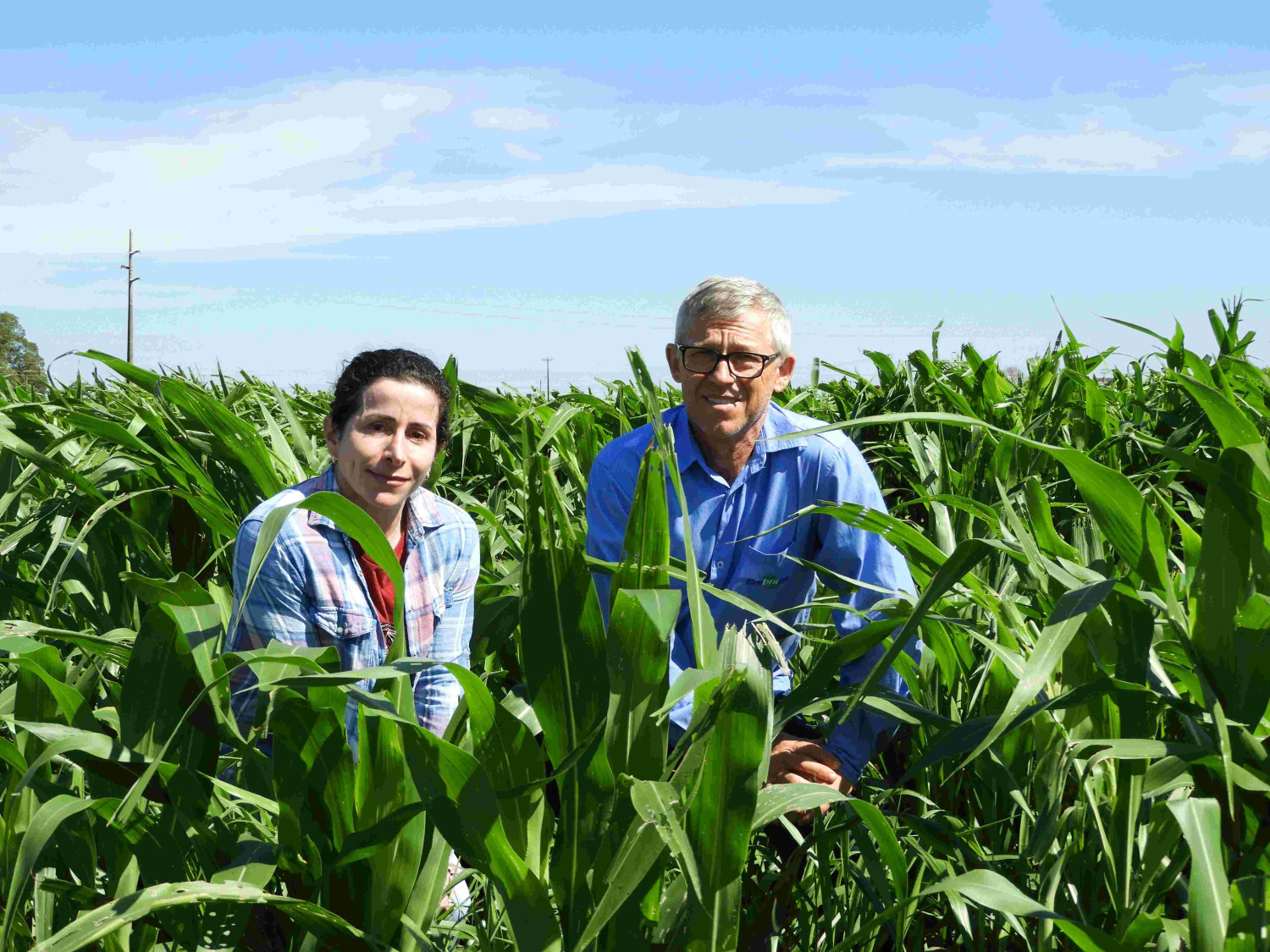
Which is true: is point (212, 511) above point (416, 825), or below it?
above

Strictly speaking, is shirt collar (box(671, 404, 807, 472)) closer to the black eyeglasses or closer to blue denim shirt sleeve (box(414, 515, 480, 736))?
the black eyeglasses

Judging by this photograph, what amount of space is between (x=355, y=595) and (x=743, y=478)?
68cm

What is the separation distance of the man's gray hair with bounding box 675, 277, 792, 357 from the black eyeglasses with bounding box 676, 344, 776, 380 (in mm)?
53

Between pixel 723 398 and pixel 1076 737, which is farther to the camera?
pixel 723 398

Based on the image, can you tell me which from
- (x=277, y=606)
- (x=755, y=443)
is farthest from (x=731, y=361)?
→ (x=277, y=606)

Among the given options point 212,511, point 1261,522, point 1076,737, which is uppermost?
point 1261,522

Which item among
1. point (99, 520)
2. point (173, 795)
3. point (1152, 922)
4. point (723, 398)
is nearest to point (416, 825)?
point (173, 795)

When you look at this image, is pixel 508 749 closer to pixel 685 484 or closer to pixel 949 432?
pixel 685 484

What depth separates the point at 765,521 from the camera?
185 cm

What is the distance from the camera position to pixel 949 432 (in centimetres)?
275

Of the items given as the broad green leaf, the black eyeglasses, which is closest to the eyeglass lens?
the black eyeglasses

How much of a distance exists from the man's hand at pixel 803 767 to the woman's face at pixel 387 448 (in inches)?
27.7

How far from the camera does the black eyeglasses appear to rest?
1.80m

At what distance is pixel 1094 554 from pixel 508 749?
1.29 metres
